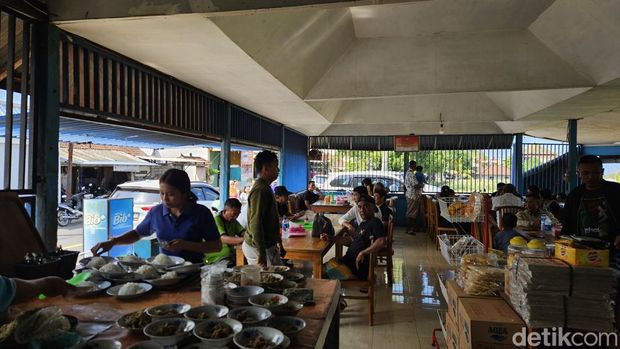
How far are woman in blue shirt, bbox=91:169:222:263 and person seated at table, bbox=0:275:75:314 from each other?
66 centimetres

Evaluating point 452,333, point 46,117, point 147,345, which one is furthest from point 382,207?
point 147,345

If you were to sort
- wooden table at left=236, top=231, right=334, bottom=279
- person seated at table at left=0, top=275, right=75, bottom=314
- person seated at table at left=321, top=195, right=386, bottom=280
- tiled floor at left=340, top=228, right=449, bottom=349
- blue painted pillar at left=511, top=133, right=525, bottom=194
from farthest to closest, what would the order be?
1. blue painted pillar at left=511, top=133, right=525, bottom=194
2. person seated at table at left=321, top=195, right=386, bottom=280
3. wooden table at left=236, top=231, right=334, bottom=279
4. tiled floor at left=340, top=228, right=449, bottom=349
5. person seated at table at left=0, top=275, right=75, bottom=314

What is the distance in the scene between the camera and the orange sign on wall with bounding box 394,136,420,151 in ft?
31.2

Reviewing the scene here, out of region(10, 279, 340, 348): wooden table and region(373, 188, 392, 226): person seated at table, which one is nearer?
region(10, 279, 340, 348): wooden table

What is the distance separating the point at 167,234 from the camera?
2363 mm

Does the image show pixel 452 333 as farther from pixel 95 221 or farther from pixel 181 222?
pixel 95 221

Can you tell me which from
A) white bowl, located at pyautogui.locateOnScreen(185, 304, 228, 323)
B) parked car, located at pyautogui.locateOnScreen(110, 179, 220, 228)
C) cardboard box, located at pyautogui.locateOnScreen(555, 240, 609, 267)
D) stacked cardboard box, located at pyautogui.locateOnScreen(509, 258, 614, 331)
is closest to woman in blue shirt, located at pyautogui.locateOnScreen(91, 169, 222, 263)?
white bowl, located at pyautogui.locateOnScreen(185, 304, 228, 323)

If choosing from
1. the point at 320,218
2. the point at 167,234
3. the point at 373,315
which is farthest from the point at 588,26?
the point at 167,234

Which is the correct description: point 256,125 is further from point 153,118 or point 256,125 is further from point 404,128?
point 404,128

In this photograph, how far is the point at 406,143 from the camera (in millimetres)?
9570

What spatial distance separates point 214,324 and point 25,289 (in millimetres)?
751

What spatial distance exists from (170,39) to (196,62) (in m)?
0.58

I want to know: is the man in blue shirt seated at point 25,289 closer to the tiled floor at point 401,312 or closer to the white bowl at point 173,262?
the white bowl at point 173,262

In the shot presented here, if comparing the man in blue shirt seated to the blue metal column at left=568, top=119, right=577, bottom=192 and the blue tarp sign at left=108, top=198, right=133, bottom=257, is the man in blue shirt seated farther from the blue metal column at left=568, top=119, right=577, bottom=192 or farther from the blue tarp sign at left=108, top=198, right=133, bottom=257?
the blue metal column at left=568, top=119, right=577, bottom=192
